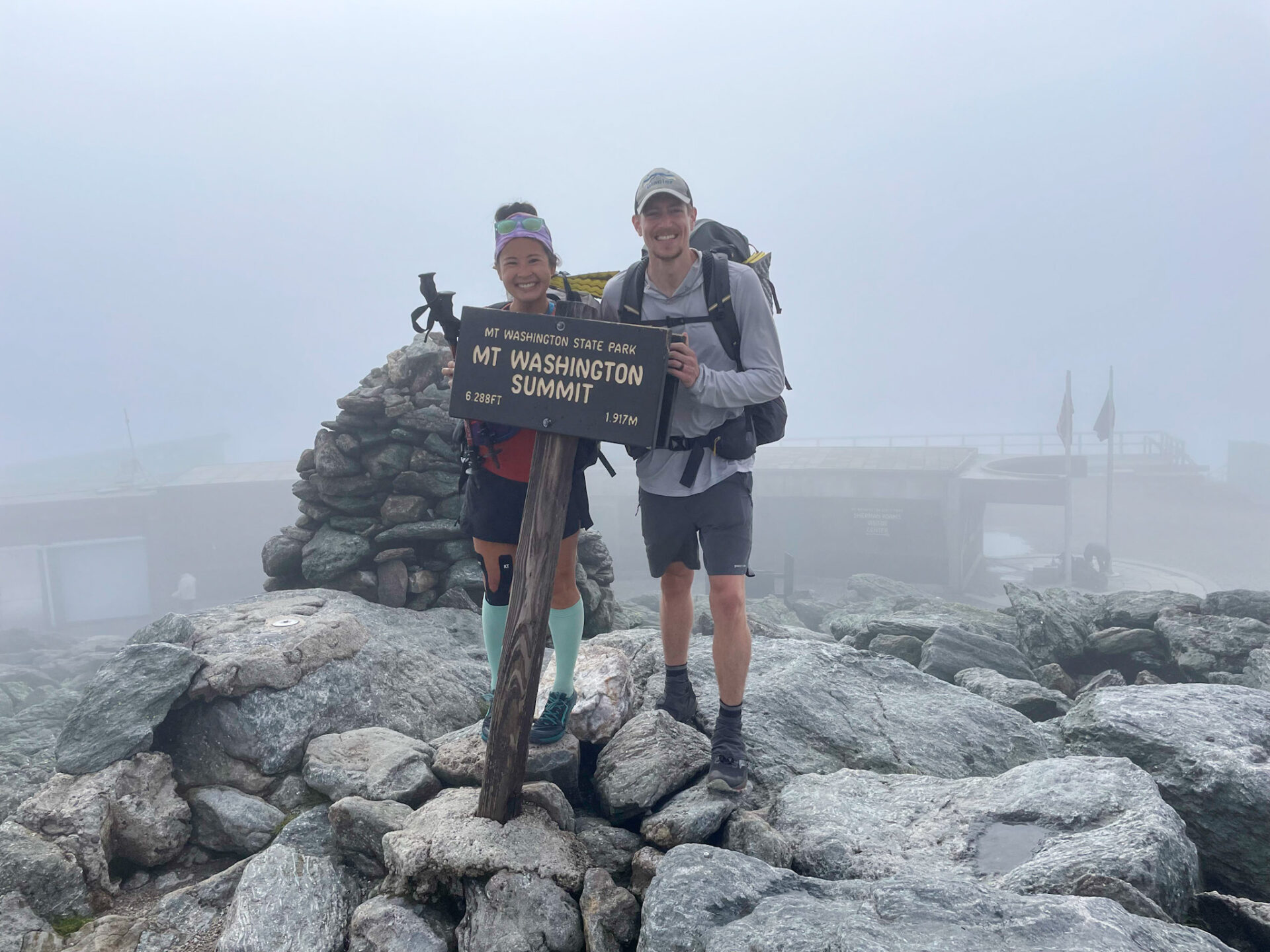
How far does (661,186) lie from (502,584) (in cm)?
254

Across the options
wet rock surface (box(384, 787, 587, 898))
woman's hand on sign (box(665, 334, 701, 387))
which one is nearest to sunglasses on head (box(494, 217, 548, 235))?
woman's hand on sign (box(665, 334, 701, 387))

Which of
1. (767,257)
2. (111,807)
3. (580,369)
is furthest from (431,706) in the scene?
(767,257)

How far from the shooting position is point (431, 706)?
6.79m

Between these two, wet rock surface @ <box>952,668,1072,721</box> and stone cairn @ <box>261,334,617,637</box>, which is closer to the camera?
wet rock surface @ <box>952,668,1072,721</box>

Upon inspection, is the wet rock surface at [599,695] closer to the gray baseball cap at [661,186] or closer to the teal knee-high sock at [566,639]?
the teal knee-high sock at [566,639]

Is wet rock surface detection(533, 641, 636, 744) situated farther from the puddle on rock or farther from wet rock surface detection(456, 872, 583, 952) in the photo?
the puddle on rock

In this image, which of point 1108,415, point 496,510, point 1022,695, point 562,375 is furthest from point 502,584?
point 1108,415

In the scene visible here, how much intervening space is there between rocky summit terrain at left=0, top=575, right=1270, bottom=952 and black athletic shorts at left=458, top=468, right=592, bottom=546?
4.48 ft

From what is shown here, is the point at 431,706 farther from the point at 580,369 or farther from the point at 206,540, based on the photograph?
the point at 206,540

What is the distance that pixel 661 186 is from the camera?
4.13 metres

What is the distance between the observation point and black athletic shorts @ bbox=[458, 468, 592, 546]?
15.0 ft

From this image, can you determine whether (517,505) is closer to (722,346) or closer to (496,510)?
(496,510)

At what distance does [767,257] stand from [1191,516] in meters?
87.6

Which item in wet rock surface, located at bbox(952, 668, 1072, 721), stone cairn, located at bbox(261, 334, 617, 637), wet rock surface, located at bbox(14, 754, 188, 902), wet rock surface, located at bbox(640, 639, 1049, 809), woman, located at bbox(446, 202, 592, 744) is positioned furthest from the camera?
stone cairn, located at bbox(261, 334, 617, 637)
